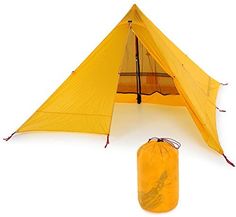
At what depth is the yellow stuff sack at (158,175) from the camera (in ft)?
8.00

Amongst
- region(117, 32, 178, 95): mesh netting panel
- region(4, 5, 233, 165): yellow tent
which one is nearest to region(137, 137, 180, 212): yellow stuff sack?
region(4, 5, 233, 165): yellow tent

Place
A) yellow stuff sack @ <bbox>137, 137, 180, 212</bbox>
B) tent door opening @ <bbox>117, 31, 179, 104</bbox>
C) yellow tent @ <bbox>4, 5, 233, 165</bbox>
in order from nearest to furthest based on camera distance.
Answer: yellow stuff sack @ <bbox>137, 137, 180, 212</bbox> → yellow tent @ <bbox>4, 5, 233, 165</bbox> → tent door opening @ <bbox>117, 31, 179, 104</bbox>


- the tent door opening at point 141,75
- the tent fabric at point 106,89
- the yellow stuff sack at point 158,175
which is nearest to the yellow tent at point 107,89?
the tent fabric at point 106,89

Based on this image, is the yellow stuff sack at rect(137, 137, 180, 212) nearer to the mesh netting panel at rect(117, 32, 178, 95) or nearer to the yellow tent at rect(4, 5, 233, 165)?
the yellow tent at rect(4, 5, 233, 165)

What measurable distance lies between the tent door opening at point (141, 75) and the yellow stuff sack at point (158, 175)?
188 cm

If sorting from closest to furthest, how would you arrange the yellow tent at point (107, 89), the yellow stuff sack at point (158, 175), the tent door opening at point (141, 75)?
the yellow stuff sack at point (158, 175) → the yellow tent at point (107, 89) → the tent door opening at point (141, 75)

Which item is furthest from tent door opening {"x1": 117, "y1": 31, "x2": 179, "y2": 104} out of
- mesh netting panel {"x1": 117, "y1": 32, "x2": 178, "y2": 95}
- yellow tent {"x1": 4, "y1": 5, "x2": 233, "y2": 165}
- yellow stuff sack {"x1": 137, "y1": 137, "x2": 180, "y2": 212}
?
yellow stuff sack {"x1": 137, "y1": 137, "x2": 180, "y2": 212}

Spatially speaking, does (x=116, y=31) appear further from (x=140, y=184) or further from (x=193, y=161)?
(x=140, y=184)

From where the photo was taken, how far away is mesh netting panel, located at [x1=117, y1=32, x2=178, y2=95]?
4336 mm

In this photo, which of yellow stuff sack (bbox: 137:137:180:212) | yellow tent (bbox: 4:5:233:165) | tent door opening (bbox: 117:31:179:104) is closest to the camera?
yellow stuff sack (bbox: 137:137:180:212)

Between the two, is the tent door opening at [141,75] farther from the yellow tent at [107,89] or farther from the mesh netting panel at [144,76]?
the yellow tent at [107,89]

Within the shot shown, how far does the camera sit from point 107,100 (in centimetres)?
361

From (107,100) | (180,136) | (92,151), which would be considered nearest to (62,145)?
(92,151)

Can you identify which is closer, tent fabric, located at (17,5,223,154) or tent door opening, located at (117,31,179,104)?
tent fabric, located at (17,5,223,154)
